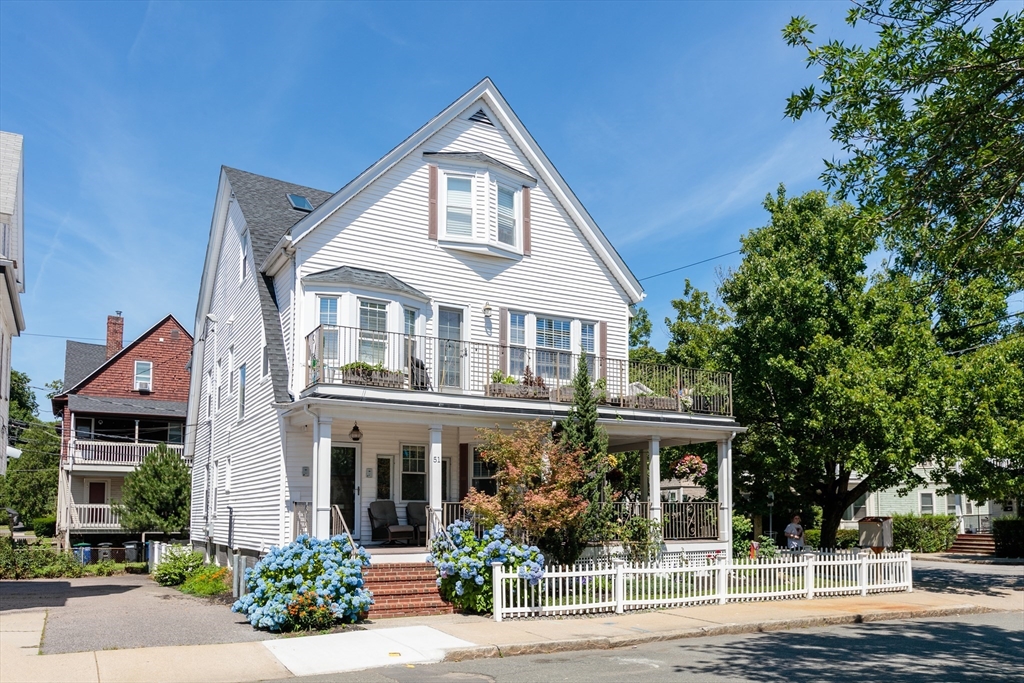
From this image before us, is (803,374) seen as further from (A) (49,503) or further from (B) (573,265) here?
(A) (49,503)

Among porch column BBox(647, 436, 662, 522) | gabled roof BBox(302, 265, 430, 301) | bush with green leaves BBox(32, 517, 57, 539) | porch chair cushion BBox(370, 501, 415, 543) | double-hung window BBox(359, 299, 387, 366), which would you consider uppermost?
gabled roof BBox(302, 265, 430, 301)

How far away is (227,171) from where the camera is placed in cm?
2438

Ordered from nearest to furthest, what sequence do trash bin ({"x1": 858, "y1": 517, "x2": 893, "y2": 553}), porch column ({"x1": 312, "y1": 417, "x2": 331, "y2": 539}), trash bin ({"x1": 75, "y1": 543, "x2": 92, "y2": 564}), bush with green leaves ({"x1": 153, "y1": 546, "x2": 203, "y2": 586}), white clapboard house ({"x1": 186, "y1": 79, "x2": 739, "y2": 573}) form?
porch column ({"x1": 312, "y1": 417, "x2": 331, "y2": 539})
white clapboard house ({"x1": 186, "y1": 79, "x2": 739, "y2": 573})
bush with green leaves ({"x1": 153, "y1": 546, "x2": 203, "y2": 586})
trash bin ({"x1": 858, "y1": 517, "x2": 893, "y2": 553})
trash bin ({"x1": 75, "y1": 543, "x2": 92, "y2": 564})

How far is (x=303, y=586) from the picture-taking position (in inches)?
559

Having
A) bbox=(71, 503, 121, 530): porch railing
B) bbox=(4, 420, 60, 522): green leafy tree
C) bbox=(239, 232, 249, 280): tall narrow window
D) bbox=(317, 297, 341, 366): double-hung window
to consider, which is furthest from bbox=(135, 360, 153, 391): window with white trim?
bbox=(317, 297, 341, 366): double-hung window

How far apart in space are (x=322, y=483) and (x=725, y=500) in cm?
1003

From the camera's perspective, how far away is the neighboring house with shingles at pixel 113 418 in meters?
35.8

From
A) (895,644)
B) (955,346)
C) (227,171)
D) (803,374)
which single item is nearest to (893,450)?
(803,374)

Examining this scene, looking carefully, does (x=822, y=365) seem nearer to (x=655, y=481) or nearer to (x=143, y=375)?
(x=655, y=481)

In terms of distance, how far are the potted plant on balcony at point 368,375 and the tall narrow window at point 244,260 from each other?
627 centimetres

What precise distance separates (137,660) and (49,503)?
143ft

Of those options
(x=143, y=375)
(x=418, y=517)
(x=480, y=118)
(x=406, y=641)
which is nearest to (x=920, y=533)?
(x=418, y=517)

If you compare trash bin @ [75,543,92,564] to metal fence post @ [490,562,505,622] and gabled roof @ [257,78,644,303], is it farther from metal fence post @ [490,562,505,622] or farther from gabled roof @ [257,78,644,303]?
metal fence post @ [490,562,505,622]

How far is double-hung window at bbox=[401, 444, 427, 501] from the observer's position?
2088cm
